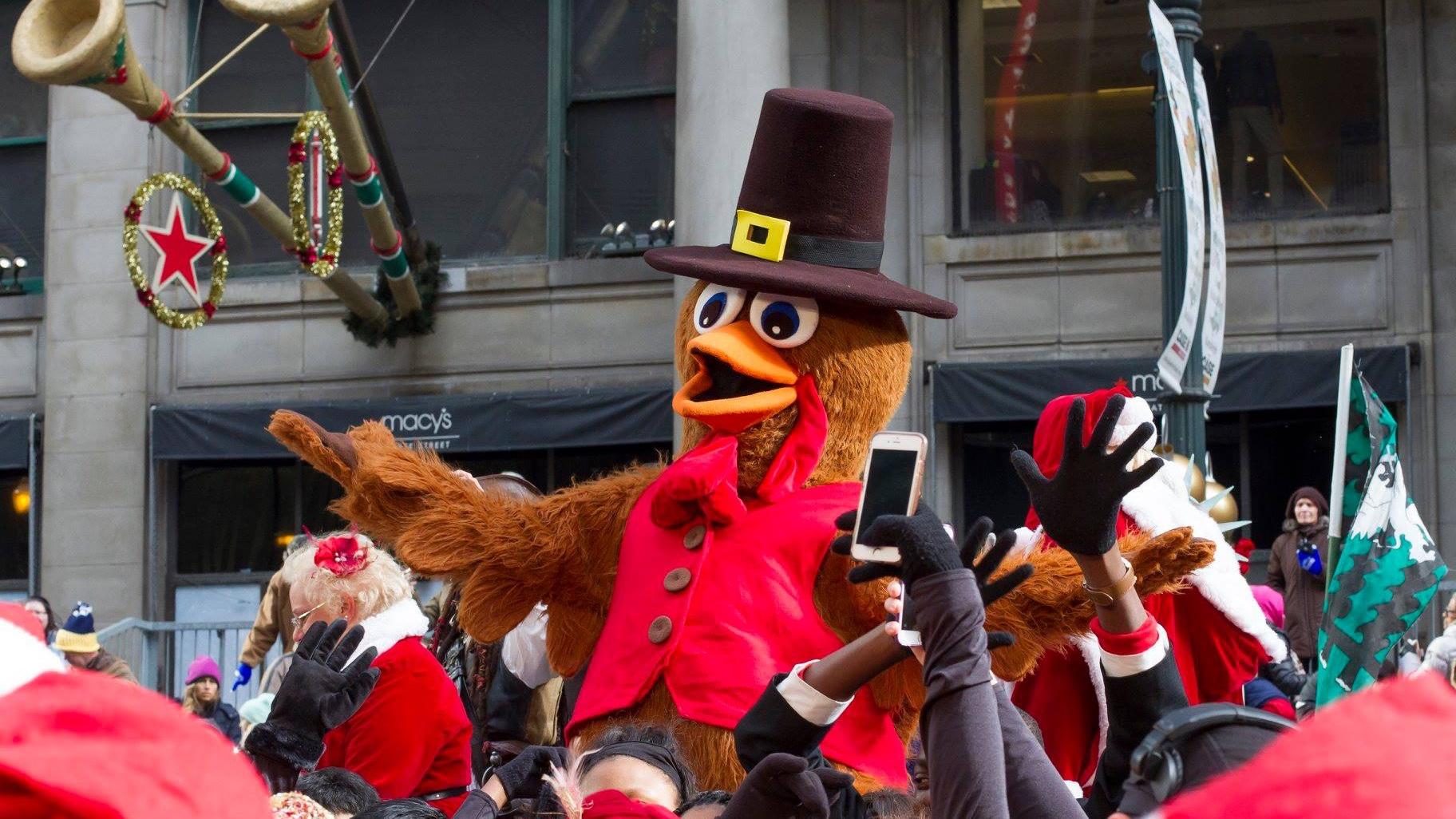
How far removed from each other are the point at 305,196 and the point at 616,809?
8190 millimetres

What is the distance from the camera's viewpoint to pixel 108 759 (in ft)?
4.48

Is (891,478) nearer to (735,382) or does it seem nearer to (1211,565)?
(1211,565)

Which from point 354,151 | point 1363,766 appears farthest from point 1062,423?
point 354,151

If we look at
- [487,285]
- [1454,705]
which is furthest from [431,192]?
[1454,705]

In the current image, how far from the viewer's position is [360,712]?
5512 millimetres

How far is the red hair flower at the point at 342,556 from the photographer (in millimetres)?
6004

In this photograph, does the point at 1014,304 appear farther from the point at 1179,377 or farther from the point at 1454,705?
the point at 1454,705

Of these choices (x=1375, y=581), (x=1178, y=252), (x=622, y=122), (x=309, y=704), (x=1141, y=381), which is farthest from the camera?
(x=622, y=122)

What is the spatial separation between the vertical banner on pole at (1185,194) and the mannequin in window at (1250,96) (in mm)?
5356

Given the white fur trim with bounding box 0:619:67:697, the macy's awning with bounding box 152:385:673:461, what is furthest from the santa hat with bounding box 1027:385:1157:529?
the macy's awning with bounding box 152:385:673:461

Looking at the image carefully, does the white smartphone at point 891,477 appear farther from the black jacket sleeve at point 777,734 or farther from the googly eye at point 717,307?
the googly eye at point 717,307

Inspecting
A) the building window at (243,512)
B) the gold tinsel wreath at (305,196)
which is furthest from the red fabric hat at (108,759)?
the building window at (243,512)

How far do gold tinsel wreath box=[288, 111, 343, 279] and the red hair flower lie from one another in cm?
495

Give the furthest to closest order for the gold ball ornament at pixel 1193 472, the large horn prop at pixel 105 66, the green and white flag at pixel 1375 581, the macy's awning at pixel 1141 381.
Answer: the macy's awning at pixel 1141 381
the large horn prop at pixel 105 66
the gold ball ornament at pixel 1193 472
the green and white flag at pixel 1375 581
